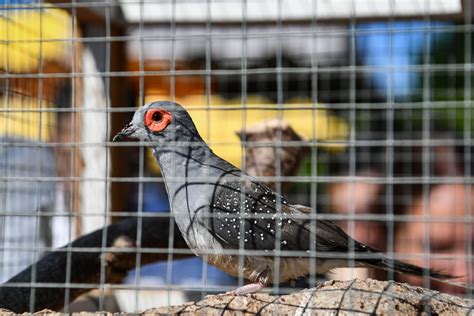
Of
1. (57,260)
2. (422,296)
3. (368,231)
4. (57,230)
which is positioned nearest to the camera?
(422,296)

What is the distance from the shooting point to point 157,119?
2842mm

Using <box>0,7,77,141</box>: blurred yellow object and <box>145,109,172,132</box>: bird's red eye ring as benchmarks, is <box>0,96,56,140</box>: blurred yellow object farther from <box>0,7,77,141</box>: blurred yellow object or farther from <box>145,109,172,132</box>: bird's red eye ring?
<box>145,109,172,132</box>: bird's red eye ring

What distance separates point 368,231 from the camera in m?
5.83

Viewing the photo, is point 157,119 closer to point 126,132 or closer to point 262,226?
point 126,132

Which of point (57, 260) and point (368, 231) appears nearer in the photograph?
point (57, 260)

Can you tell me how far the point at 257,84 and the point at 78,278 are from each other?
235 cm

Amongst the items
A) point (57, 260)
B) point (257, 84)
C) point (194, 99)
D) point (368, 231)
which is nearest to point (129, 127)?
point (57, 260)

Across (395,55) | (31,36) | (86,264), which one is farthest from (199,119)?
(86,264)

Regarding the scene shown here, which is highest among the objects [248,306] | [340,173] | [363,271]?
[340,173]

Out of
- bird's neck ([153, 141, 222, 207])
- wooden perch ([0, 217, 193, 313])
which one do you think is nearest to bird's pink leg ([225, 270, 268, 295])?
bird's neck ([153, 141, 222, 207])

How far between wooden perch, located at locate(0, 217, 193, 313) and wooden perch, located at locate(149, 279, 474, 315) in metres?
0.70

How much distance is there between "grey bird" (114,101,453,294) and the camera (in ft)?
8.95

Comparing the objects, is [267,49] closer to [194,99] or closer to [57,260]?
[194,99]

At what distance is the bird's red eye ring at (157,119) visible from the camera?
2.82m
